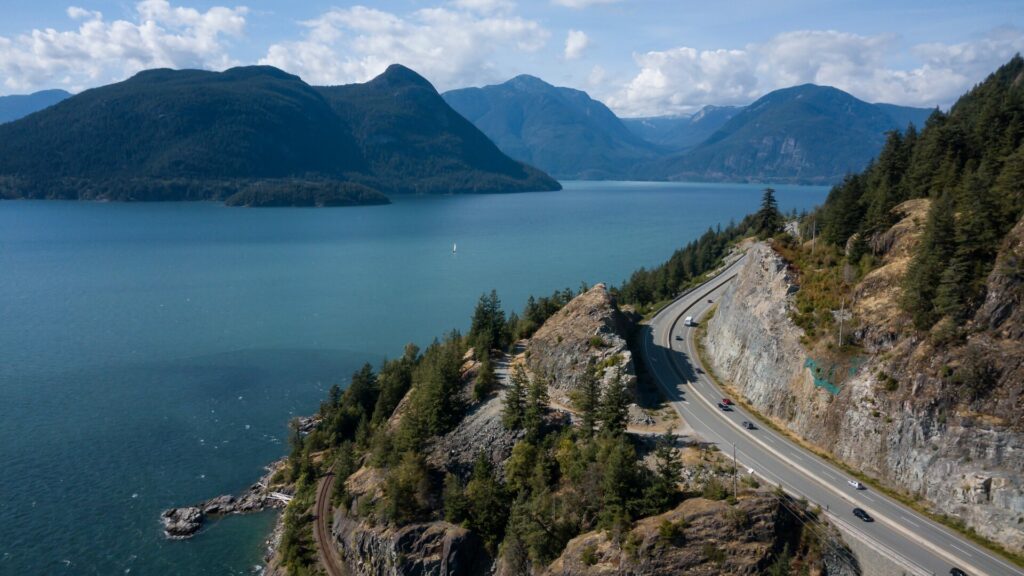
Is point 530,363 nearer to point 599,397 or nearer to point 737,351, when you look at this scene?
point 599,397

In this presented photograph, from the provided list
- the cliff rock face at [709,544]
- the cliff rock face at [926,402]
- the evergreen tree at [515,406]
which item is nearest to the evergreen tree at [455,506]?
the evergreen tree at [515,406]

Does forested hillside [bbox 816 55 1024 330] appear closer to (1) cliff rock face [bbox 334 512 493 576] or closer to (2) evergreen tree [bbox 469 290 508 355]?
(2) evergreen tree [bbox 469 290 508 355]

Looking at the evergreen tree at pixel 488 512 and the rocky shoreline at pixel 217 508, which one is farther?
the rocky shoreline at pixel 217 508

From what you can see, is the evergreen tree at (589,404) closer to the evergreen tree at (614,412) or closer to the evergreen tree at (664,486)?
the evergreen tree at (614,412)

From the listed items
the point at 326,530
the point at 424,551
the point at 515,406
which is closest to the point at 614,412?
the point at 515,406

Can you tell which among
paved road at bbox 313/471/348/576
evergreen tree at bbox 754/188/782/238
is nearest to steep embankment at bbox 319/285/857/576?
paved road at bbox 313/471/348/576

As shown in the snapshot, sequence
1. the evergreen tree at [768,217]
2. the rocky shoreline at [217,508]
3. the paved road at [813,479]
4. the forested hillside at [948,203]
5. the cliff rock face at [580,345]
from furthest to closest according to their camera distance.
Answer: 1. the evergreen tree at [768,217]
2. the rocky shoreline at [217,508]
3. the cliff rock face at [580,345]
4. the forested hillside at [948,203]
5. the paved road at [813,479]

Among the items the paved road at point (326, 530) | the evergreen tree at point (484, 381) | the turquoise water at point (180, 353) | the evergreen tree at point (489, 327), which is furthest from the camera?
the evergreen tree at point (489, 327)

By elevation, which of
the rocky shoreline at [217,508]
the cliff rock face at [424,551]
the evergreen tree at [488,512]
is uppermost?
the evergreen tree at [488,512]
